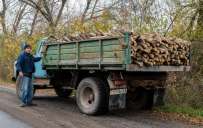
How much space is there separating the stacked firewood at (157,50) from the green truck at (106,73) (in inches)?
5.6

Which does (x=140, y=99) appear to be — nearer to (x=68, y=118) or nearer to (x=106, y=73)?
(x=106, y=73)

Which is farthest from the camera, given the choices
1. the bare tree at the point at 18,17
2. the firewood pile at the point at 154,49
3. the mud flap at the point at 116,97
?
the bare tree at the point at 18,17

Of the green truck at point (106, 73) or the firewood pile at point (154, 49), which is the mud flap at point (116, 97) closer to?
the green truck at point (106, 73)

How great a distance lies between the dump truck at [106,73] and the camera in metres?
9.48

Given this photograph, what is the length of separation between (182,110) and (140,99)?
3.92 feet

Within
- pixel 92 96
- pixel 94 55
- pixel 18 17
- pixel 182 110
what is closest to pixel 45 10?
pixel 18 17

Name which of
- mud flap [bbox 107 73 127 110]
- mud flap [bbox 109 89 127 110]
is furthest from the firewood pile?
mud flap [bbox 109 89 127 110]

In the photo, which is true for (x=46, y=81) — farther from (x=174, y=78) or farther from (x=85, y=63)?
(x=174, y=78)

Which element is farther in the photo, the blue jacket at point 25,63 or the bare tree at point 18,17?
the bare tree at point 18,17

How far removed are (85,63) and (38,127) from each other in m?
2.37

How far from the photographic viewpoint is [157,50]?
9.74 m

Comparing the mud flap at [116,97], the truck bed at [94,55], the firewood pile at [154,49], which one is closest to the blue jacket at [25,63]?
the truck bed at [94,55]

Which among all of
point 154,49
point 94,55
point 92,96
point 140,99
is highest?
point 154,49

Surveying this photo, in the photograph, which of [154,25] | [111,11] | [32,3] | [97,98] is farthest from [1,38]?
[97,98]
